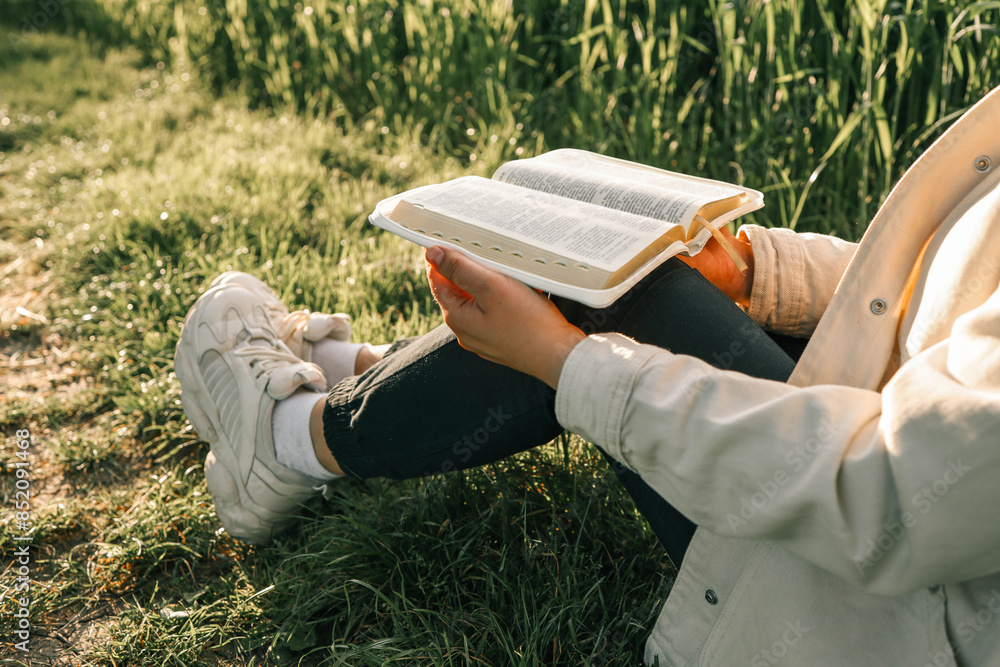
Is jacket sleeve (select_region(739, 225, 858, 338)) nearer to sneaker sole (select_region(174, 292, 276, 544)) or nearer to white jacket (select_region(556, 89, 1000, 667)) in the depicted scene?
white jacket (select_region(556, 89, 1000, 667))

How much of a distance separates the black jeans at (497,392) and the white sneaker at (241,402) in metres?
0.24

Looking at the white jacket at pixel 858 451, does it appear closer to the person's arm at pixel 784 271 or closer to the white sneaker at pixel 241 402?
the person's arm at pixel 784 271

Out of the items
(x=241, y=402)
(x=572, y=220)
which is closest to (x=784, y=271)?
(x=572, y=220)

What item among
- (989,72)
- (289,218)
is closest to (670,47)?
(989,72)

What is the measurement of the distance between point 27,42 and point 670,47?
4627 millimetres

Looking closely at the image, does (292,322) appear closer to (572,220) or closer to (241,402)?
(241,402)

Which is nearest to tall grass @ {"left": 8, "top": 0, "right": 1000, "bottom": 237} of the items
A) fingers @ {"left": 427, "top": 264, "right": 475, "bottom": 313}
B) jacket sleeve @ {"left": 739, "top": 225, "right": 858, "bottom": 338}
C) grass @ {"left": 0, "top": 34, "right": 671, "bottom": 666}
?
grass @ {"left": 0, "top": 34, "right": 671, "bottom": 666}

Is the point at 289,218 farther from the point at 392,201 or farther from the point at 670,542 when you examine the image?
the point at 670,542

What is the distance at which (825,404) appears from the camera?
2.61 ft

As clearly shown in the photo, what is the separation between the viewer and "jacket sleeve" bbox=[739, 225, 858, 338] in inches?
51.4

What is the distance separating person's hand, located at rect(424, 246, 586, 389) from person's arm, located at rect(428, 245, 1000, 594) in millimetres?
67

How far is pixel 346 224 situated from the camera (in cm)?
283

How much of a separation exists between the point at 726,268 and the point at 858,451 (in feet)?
2.16

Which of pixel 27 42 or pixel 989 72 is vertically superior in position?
pixel 989 72
